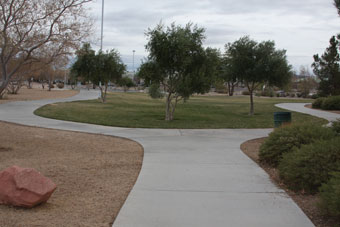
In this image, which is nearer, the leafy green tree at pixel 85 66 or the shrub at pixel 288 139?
the shrub at pixel 288 139

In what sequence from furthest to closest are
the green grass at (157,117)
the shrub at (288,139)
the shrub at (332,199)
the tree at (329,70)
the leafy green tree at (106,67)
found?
the leafy green tree at (106,67)
the tree at (329,70)
the green grass at (157,117)
the shrub at (288,139)
the shrub at (332,199)

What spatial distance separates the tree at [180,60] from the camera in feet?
60.4

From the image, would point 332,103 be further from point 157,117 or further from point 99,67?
point 99,67

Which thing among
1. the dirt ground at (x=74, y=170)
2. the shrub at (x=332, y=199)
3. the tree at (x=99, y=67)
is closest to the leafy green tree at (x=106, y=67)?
the tree at (x=99, y=67)

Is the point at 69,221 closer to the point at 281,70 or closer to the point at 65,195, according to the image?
the point at 65,195

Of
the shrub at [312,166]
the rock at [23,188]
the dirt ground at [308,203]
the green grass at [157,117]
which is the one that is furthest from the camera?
the green grass at [157,117]

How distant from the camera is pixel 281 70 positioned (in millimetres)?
23906

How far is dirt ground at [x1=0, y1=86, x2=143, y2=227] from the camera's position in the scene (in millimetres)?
5223

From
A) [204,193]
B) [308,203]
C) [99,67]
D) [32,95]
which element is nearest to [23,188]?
[204,193]

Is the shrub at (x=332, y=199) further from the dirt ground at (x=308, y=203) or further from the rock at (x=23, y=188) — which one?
the rock at (x=23, y=188)

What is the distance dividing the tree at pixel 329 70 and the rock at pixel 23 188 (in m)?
31.8

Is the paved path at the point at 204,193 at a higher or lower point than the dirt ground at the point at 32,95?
higher

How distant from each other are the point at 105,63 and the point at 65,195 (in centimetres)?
3244

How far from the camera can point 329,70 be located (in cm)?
3438
